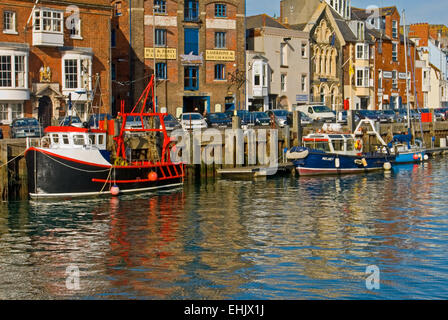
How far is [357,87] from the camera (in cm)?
8550

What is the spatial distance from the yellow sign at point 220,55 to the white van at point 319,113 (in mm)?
9472

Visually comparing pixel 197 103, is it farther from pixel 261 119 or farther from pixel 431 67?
pixel 431 67

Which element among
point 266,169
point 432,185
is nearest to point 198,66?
point 266,169

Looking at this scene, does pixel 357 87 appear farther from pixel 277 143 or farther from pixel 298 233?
pixel 298 233

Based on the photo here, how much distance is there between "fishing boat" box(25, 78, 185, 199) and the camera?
3416 cm

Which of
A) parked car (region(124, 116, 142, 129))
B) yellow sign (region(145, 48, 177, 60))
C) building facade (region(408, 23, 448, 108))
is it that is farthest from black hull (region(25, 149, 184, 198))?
building facade (region(408, 23, 448, 108))

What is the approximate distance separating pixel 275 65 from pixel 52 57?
27.3m

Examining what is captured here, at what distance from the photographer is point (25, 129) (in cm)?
4184

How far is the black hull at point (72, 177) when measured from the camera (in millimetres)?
34031

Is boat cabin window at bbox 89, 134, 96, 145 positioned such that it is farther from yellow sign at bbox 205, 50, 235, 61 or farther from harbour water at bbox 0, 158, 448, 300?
yellow sign at bbox 205, 50, 235, 61

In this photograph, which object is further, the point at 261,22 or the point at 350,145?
the point at 261,22

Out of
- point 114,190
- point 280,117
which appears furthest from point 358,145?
point 114,190

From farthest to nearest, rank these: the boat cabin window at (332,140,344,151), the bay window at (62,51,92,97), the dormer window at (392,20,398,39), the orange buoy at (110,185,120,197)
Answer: the dormer window at (392,20,398,39) → the bay window at (62,51,92,97) → the boat cabin window at (332,140,344,151) → the orange buoy at (110,185,120,197)

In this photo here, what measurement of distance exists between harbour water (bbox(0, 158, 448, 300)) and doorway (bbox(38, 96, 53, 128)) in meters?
19.3
